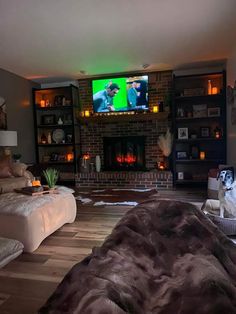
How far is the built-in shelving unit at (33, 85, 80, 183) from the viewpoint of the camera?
19.9 ft

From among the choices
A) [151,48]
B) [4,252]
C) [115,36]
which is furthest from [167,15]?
[4,252]

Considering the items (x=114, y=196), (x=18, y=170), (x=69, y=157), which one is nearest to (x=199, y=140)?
(x=114, y=196)

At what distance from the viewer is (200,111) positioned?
218 inches

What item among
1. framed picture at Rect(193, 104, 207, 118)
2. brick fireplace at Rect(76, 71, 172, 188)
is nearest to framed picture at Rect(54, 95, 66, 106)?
brick fireplace at Rect(76, 71, 172, 188)

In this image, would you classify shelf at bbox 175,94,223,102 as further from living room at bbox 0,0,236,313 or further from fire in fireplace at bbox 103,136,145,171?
fire in fireplace at bbox 103,136,145,171

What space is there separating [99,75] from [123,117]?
1.09m

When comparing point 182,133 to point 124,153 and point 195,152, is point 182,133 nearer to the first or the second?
point 195,152

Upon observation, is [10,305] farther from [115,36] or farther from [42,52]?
[42,52]

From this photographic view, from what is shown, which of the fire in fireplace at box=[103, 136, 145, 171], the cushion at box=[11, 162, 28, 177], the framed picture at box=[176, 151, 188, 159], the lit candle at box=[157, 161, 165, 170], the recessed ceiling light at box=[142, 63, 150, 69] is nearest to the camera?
the cushion at box=[11, 162, 28, 177]

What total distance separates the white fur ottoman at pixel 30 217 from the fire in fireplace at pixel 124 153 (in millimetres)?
2950

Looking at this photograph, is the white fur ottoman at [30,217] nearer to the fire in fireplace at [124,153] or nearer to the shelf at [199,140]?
the fire in fireplace at [124,153]

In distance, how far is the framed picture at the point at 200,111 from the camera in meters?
5.51

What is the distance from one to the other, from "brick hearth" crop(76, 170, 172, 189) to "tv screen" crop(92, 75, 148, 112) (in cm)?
141

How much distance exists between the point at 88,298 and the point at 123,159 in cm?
514
